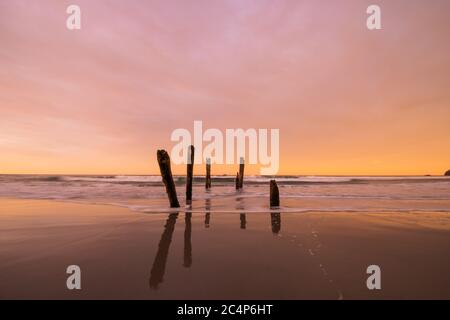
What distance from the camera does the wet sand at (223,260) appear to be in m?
3.25

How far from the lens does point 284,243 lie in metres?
5.61

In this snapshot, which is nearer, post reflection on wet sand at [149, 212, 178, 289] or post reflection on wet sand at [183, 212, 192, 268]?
post reflection on wet sand at [149, 212, 178, 289]

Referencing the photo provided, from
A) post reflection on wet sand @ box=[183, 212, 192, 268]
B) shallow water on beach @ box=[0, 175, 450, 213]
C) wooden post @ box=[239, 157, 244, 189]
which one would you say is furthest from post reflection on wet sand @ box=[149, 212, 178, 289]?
wooden post @ box=[239, 157, 244, 189]

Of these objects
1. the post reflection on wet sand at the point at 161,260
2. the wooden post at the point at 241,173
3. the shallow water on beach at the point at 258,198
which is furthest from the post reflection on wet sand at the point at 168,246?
the wooden post at the point at 241,173

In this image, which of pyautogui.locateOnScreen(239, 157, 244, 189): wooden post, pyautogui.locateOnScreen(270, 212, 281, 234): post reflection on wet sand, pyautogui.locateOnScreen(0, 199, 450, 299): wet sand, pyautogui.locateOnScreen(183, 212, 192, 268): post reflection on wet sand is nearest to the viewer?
pyautogui.locateOnScreen(0, 199, 450, 299): wet sand

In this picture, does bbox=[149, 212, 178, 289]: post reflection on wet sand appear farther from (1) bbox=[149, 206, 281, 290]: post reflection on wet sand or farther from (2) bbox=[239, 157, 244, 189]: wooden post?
(2) bbox=[239, 157, 244, 189]: wooden post

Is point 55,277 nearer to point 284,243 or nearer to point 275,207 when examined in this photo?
point 284,243

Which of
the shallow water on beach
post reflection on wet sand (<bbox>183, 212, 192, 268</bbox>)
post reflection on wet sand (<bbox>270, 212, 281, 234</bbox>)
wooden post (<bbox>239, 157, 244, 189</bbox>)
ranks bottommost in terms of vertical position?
the shallow water on beach

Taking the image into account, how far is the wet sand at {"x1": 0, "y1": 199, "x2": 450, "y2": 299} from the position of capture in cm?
325

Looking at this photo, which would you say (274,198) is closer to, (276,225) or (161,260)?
(276,225)

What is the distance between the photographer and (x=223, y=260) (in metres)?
4.43

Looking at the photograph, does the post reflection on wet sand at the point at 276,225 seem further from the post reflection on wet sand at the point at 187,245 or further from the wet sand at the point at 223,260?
the post reflection on wet sand at the point at 187,245
